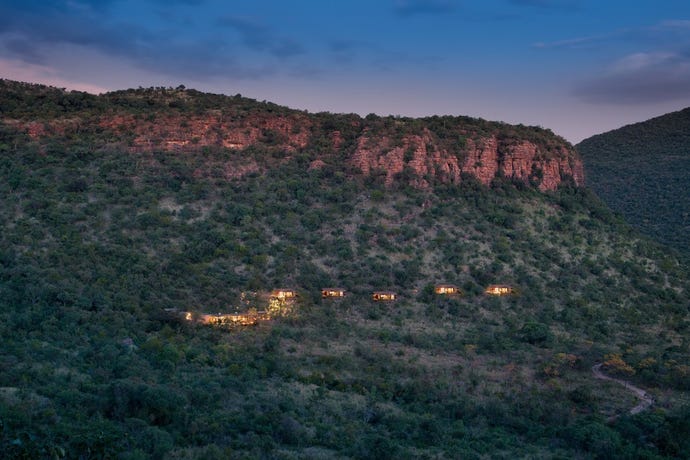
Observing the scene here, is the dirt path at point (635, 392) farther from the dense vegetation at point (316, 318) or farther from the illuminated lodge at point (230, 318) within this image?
the illuminated lodge at point (230, 318)

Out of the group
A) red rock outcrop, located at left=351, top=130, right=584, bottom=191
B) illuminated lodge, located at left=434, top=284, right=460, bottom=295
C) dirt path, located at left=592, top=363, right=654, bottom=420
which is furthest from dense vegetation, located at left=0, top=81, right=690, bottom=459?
red rock outcrop, located at left=351, top=130, right=584, bottom=191

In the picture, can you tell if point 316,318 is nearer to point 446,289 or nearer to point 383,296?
point 383,296

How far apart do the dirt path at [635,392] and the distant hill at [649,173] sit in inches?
1174

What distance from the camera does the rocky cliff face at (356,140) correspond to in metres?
47.0

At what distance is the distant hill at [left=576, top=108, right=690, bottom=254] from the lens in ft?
196

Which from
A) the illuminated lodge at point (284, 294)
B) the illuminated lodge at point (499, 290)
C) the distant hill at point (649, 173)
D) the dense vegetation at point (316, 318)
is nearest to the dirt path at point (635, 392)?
the dense vegetation at point (316, 318)

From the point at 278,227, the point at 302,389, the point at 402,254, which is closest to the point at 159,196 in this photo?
the point at 278,227

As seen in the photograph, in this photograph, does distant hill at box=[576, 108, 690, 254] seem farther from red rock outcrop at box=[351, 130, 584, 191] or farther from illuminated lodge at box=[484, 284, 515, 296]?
illuminated lodge at box=[484, 284, 515, 296]

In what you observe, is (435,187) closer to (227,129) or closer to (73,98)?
(227,129)

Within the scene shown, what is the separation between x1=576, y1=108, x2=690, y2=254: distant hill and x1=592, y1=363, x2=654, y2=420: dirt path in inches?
1174

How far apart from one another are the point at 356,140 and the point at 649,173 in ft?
125

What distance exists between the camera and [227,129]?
49.0 meters

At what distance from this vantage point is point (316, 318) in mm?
33688

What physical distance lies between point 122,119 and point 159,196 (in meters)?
9.77
